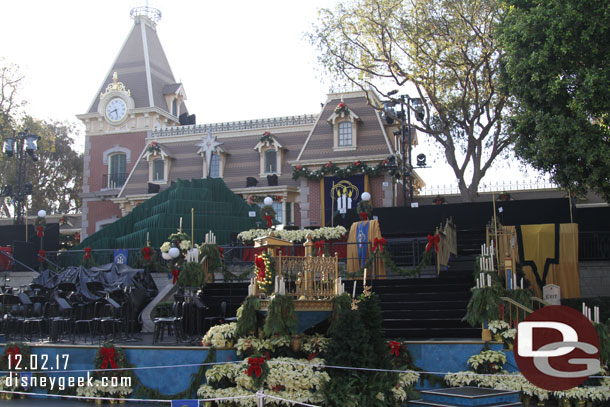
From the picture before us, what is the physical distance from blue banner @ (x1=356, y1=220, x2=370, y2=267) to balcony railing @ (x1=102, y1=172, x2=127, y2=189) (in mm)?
21722

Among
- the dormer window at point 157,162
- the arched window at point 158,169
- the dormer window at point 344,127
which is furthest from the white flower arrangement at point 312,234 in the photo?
the arched window at point 158,169

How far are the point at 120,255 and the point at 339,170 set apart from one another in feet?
37.9

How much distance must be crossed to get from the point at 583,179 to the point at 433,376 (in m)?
9.14

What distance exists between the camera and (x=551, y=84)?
18.5 metres

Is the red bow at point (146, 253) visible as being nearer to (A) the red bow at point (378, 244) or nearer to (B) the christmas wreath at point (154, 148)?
(A) the red bow at point (378, 244)

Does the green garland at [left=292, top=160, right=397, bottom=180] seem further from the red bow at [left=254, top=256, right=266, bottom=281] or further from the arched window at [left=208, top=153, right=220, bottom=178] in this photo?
the red bow at [left=254, top=256, right=266, bottom=281]

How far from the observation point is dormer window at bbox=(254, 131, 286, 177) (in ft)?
112

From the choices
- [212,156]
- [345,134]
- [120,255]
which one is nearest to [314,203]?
[345,134]

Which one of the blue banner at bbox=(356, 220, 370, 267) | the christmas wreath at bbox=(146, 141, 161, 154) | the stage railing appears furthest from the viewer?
the christmas wreath at bbox=(146, 141, 161, 154)

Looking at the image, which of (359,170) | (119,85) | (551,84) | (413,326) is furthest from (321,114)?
(413,326)

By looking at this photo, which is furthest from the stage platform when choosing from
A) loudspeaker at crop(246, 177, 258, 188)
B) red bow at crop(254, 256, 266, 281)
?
loudspeaker at crop(246, 177, 258, 188)

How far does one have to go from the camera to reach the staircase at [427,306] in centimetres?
1402

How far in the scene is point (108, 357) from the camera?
1315 centimetres

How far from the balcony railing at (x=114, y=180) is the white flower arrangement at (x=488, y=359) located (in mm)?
28905
